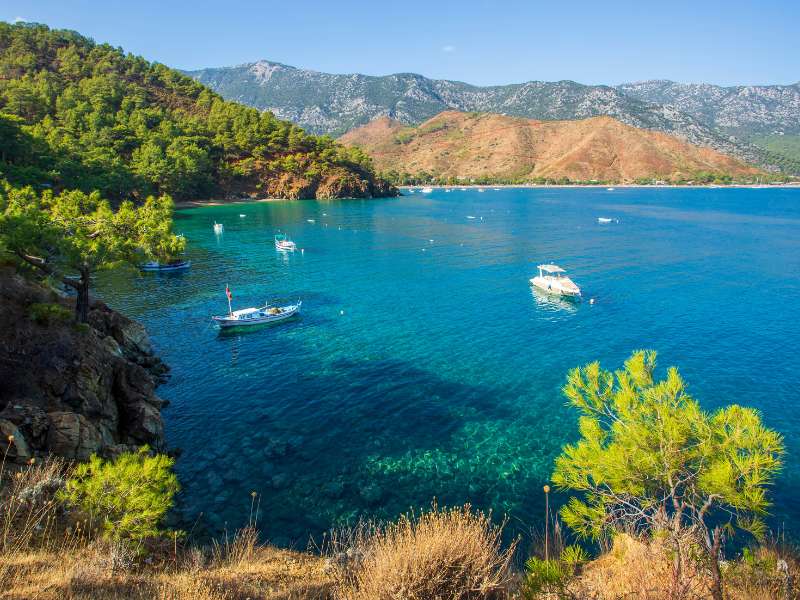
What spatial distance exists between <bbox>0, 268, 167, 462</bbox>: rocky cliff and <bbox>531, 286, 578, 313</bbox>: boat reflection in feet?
119

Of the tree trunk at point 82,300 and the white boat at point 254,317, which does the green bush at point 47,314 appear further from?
the white boat at point 254,317

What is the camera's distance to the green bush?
2223 centimetres

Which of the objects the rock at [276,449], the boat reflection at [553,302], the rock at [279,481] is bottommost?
the rock at [279,481]

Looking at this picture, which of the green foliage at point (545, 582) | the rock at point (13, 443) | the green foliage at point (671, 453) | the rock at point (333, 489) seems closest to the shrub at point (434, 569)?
the green foliage at point (545, 582)

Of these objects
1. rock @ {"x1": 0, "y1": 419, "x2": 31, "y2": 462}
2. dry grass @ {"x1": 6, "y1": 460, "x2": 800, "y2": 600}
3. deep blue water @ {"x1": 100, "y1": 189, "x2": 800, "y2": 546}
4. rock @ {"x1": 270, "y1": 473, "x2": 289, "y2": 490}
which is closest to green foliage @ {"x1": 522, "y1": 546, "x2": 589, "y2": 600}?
dry grass @ {"x1": 6, "y1": 460, "x2": 800, "y2": 600}

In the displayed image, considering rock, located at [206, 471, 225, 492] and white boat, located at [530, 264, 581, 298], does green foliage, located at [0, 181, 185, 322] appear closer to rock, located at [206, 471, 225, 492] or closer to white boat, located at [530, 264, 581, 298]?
rock, located at [206, 471, 225, 492]

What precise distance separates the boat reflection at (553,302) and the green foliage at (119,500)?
40.1 m

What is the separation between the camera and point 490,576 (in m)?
9.58

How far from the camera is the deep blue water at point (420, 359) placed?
20.2 metres

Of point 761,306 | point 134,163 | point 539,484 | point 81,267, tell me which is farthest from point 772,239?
point 134,163

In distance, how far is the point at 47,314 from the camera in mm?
Result: 22516

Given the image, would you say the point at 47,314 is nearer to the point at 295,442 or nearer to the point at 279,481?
the point at 295,442

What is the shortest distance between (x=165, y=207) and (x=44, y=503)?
4371cm

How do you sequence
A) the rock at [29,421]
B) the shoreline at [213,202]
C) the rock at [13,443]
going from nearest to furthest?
the rock at [13,443] < the rock at [29,421] < the shoreline at [213,202]
